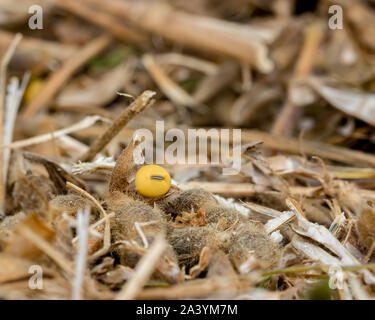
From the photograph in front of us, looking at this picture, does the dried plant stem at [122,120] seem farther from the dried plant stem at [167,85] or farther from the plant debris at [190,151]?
the dried plant stem at [167,85]

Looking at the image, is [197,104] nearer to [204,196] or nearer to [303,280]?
[204,196]
